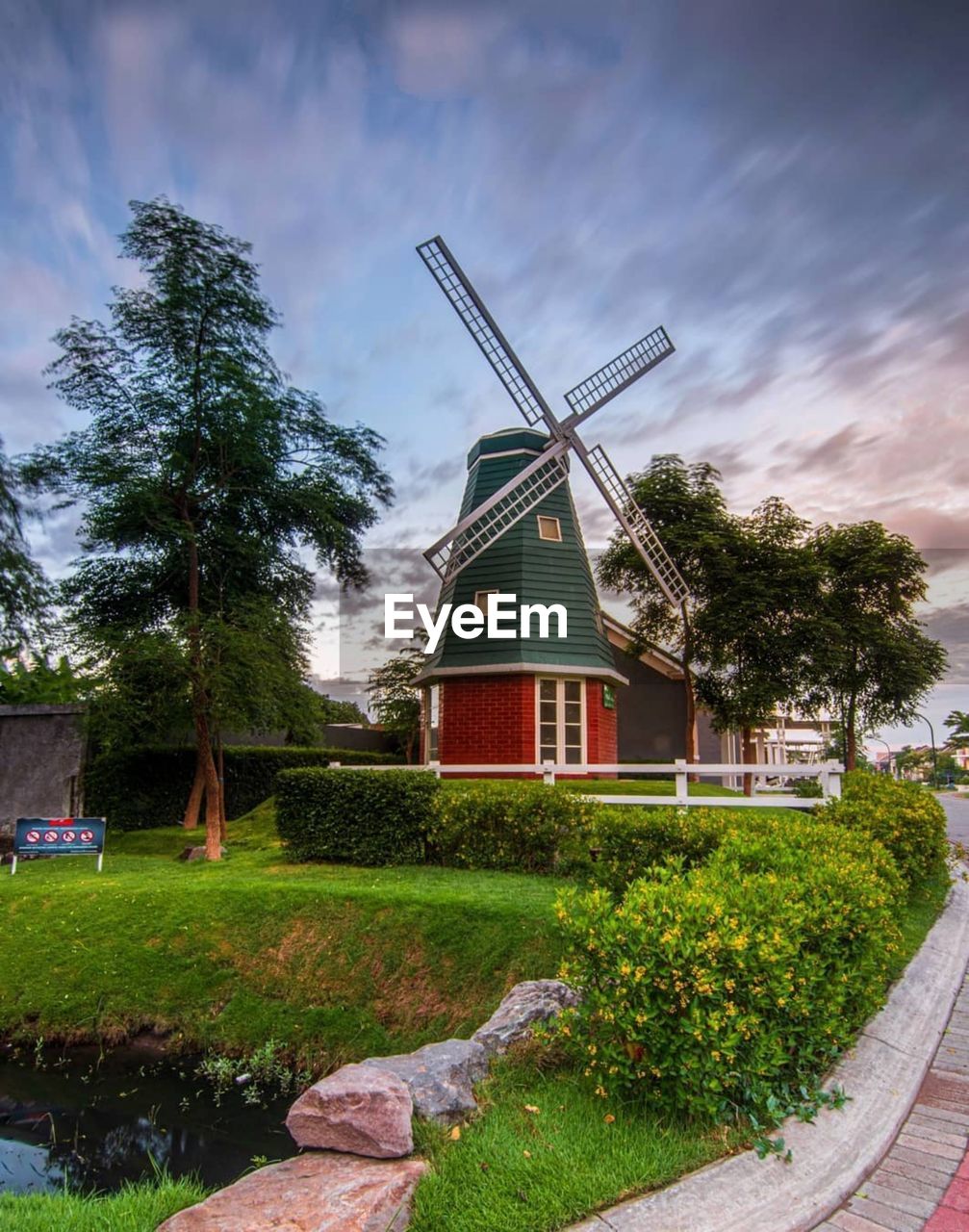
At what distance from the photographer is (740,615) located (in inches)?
791

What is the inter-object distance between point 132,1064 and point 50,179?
10778mm

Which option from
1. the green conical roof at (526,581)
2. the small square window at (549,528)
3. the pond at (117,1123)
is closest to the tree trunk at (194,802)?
the green conical roof at (526,581)

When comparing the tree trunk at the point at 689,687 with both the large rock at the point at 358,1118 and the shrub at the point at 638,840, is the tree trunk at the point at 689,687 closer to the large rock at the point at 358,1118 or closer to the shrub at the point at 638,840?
Result: the shrub at the point at 638,840

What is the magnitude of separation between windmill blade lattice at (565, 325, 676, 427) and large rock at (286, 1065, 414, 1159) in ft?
61.4

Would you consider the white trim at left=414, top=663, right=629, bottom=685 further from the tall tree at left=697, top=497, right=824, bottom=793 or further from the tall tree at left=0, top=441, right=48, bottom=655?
the tall tree at left=0, top=441, right=48, bottom=655

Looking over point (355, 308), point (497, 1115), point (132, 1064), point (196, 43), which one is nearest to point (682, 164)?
point (355, 308)

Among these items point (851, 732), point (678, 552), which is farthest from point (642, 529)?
point (851, 732)

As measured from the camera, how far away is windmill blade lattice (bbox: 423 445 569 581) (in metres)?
18.2

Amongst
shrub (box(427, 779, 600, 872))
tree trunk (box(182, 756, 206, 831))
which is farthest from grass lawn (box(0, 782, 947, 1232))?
tree trunk (box(182, 756, 206, 831))

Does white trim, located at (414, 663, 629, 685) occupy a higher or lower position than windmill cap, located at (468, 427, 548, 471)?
lower

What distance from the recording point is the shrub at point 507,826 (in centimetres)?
984

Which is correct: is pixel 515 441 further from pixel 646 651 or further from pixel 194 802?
pixel 194 802

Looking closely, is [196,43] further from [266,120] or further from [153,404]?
[153,404]

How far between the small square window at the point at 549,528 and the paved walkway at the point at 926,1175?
1566 cm
